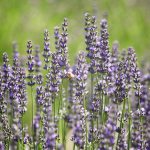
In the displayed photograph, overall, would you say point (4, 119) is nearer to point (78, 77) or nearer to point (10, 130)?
point (10, 130)

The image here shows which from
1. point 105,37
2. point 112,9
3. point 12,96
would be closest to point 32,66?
point 12,96

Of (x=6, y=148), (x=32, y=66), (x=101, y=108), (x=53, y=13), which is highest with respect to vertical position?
(x=53, y=13)

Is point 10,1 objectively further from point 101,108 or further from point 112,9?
point 101,108

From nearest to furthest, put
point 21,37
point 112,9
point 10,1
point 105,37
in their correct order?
1. point 105,37
2. point 21,37
3. point 10,1
4. point 112,9

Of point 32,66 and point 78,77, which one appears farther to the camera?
point 32,66

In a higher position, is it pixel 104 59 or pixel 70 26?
pixel 70 26

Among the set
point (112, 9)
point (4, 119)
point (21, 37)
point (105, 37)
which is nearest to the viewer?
point (4, 119)
